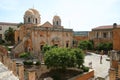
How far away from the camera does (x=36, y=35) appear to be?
3597 cm

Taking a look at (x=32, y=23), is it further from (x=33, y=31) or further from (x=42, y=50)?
(x=42, y=50)

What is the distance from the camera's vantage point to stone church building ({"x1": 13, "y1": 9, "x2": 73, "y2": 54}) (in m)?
36.1

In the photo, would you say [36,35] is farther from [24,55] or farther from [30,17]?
[30,17]

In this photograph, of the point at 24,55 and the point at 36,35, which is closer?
the point at 24,55

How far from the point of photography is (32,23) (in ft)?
129

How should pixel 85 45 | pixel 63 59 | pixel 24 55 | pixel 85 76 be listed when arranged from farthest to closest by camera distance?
pixel 85 45, pixel 24 55, pixel 85 76, pixel 63 59

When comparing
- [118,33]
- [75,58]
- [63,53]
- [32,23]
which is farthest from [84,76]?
[32,23]

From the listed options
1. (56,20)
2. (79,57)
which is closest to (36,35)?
(56,20)

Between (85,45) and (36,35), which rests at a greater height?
(36,35)

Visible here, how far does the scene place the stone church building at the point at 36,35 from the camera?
36094mm

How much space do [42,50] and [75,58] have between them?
14673 mm

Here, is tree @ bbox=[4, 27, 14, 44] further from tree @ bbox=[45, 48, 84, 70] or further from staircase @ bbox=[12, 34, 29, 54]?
tree @ bbox=[45, 48, 84, 70]

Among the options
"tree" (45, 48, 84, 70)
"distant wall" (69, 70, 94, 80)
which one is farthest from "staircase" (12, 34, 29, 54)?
"distant wall" (69, 70, 94, 80)

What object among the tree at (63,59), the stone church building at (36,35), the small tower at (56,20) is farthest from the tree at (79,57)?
the small tower at (56,20)
